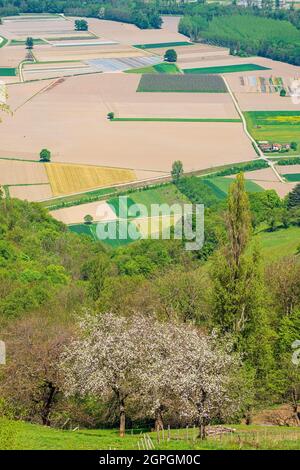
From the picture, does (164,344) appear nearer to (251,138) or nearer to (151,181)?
(151,181)

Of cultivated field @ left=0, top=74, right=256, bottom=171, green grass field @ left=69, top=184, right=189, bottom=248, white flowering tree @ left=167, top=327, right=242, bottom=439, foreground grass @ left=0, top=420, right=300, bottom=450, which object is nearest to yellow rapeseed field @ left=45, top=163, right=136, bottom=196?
cultivated field @ left=0, top=74, right=256, bottom=171

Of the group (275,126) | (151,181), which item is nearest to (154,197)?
(151,181)

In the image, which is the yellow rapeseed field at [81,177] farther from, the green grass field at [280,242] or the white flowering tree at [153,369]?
the white flowering tree at [153,369]

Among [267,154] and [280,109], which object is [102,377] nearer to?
[267,154]

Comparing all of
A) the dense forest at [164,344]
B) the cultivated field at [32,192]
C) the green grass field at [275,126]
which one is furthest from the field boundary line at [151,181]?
the dense forest at [164,344]

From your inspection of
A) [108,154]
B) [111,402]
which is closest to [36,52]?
[108,154]
